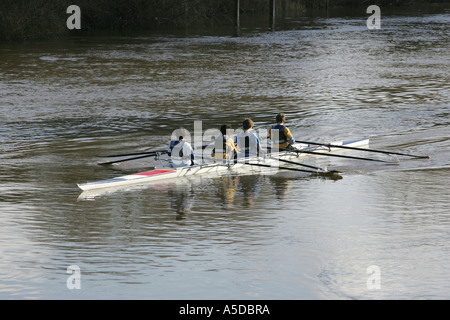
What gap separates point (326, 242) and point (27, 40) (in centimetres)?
3412

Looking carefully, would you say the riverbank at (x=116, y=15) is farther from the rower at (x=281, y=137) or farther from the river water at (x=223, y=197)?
the rower at (x=281, y=137)

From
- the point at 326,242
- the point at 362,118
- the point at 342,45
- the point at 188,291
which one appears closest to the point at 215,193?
the point at 326,242

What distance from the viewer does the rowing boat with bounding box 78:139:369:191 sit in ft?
44.8

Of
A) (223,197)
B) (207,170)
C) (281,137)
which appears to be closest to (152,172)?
(207,170)

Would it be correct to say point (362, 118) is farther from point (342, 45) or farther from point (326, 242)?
point (342, 45)

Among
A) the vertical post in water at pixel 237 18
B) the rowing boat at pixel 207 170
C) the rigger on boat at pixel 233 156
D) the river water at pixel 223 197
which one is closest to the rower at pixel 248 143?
the rigger on boat at pixel 233 156

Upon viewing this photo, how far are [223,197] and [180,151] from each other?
1.67 metres

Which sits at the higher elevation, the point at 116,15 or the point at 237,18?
the point at 116,15

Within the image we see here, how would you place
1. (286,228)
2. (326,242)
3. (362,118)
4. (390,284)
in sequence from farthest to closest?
(362,118)
(286,228)
(326,242)
(390,284)

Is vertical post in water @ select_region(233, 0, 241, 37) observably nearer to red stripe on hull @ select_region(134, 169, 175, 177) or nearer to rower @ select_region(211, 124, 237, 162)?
rower @ select_region(211, 124, 237, 162)

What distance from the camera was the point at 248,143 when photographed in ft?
50.7

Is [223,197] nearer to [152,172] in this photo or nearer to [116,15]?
[152,172]

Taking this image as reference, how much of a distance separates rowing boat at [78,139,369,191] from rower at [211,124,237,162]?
0.63ft

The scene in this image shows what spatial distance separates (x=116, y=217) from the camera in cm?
1202
